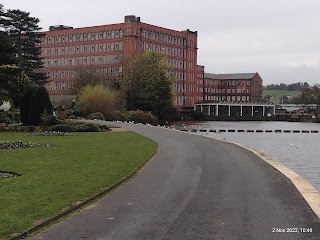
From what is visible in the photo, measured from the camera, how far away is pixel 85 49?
136m

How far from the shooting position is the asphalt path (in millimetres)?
9008

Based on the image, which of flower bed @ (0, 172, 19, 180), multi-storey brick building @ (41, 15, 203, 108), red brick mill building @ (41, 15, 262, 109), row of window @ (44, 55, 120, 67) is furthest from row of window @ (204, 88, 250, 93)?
flower bed @ (0, 172, 19, 180)

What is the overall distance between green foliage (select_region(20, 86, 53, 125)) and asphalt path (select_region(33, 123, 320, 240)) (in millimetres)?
31023

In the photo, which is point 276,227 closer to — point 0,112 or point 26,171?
point 26,171

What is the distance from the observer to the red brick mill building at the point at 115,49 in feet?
414

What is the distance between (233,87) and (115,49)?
2989 inches

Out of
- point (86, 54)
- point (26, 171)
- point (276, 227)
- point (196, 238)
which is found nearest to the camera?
point (196, 238)

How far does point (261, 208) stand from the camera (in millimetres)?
11211

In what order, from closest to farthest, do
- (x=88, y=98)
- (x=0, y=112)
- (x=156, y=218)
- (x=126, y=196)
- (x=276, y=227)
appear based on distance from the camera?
(x=276, y=227) < (x=156, y=218) < (x=126, y=196) < (x=0, y=112) < (x=88, y=98)

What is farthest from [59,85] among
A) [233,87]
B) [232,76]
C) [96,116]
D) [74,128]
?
[74,128]

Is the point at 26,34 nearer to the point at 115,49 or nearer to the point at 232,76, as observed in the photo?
the point at 115,49

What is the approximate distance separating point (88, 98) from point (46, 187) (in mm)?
64914

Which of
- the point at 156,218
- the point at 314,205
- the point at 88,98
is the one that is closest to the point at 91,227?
the point at 156,218

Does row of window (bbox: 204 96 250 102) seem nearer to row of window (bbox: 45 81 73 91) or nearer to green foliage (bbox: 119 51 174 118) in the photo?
row of window (bbox: 45 81 73 91)
